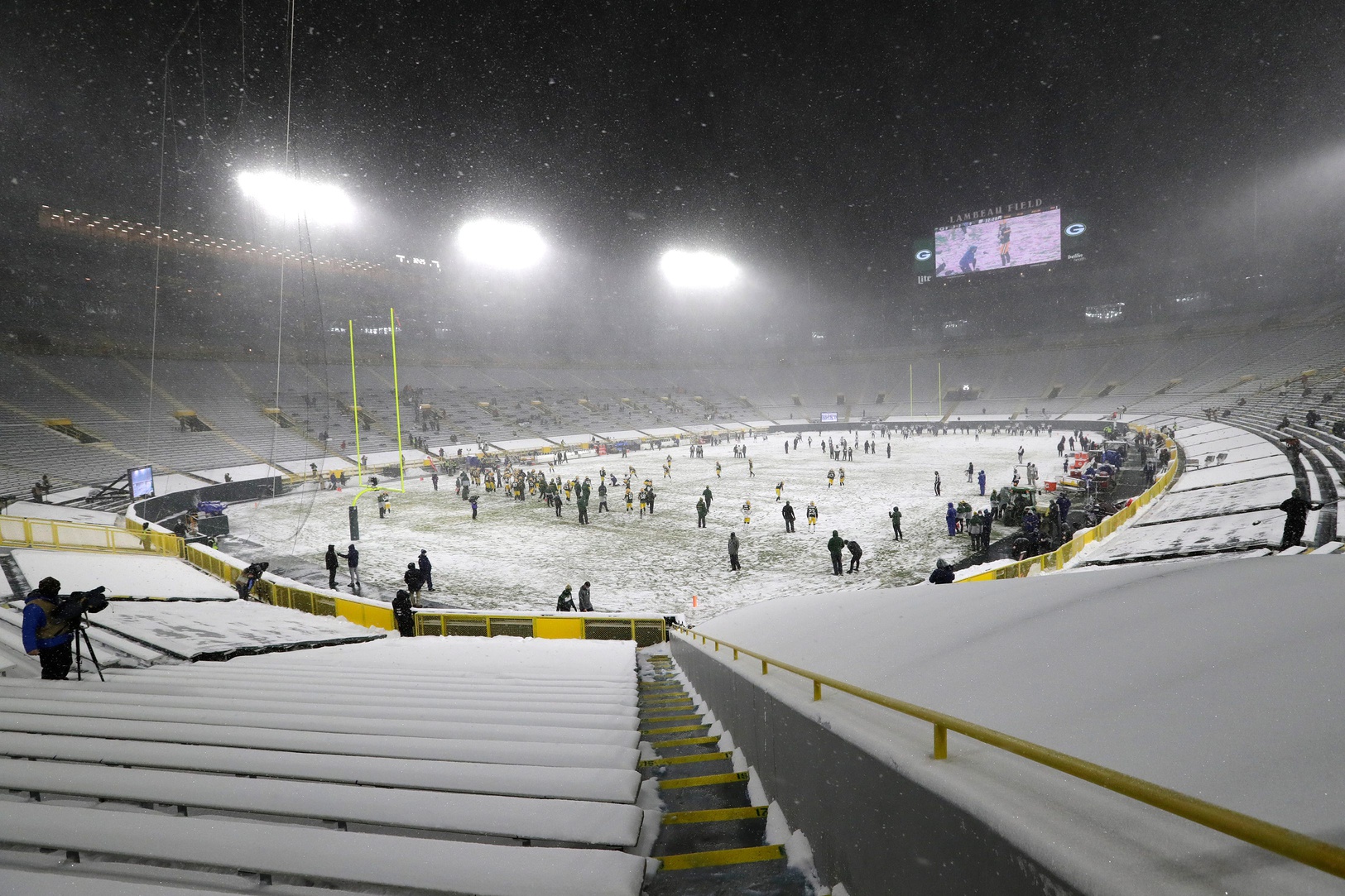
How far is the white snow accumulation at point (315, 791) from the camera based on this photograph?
5.55ft

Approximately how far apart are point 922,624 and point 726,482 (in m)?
24.8

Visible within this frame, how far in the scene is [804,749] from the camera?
2621 millimetres

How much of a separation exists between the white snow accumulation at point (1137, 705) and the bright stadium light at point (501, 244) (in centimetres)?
6474

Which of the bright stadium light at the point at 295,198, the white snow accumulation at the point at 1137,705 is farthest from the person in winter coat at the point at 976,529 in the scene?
the bright stadium light at the point at 295,198

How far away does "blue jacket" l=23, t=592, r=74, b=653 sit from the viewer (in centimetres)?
459

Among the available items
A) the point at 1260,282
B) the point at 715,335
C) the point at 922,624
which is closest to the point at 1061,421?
the point at 1260,282

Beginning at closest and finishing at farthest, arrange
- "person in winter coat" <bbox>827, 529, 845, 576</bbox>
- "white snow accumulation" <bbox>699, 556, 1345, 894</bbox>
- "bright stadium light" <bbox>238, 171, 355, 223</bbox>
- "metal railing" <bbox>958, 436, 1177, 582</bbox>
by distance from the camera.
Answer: "white snow accumulation" <bbox>699, 556, 1345, 894</bbox>, "metal railing" <bbox>958, 436, 1177, 582</bbox>, "person in winter coat" <bbox>827, 529, 845, 576</bbox>, "bright stadium light" <bbox>238, 171, 355, 223</bbox>

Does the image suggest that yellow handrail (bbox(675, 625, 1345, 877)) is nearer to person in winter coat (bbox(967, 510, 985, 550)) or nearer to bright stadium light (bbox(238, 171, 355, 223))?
person in winter coat (bbox(967, 510, 985, 550))

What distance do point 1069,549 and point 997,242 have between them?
71347mm

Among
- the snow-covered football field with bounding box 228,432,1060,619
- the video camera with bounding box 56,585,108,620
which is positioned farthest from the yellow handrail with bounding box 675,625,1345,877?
the snow-covered football field with bounding box 228,432,1060,619

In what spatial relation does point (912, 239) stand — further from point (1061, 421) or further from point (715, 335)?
point (1061, 421)

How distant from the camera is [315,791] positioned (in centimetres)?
215

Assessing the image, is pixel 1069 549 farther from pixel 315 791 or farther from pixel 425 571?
pixel 425 571

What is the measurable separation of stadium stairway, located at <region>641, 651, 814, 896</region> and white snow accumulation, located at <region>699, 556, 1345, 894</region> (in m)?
0.61
